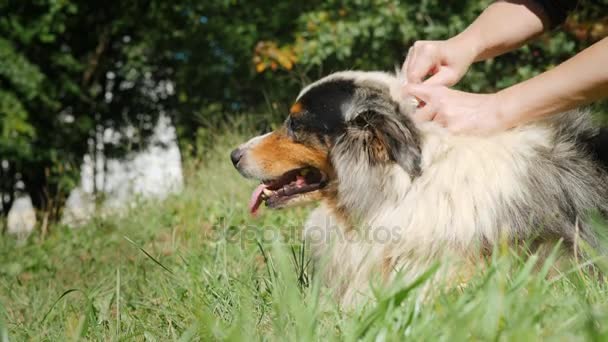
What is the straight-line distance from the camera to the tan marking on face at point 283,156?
2834 mm

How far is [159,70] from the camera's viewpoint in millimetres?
14922

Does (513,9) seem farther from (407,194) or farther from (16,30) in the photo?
(16,30)

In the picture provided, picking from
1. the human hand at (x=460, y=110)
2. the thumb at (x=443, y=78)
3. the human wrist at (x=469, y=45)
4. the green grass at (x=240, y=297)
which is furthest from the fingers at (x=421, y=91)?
the green grass at (x=240, y=297)

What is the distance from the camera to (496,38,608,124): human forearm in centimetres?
234

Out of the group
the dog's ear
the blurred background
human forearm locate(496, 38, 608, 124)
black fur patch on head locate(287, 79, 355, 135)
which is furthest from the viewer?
the blurred background

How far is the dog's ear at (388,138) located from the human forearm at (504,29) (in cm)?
67

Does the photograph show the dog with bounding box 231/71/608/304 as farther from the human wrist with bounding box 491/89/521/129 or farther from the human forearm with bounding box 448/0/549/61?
the human forearm with bounding box 448/0/549/61

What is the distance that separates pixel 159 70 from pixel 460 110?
1328 centimetres

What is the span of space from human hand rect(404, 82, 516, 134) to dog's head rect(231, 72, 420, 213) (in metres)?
0.09

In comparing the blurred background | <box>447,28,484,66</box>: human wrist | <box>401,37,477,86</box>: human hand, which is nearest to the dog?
<box>401,37,477,86</box>: human hand

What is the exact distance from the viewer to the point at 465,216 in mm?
2393

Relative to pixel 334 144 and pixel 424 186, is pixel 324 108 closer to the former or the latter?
pixel 334 144

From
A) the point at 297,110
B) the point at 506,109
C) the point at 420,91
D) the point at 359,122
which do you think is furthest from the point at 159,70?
the point at 506,109

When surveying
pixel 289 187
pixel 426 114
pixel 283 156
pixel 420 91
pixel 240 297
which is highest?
pixel 420 91
